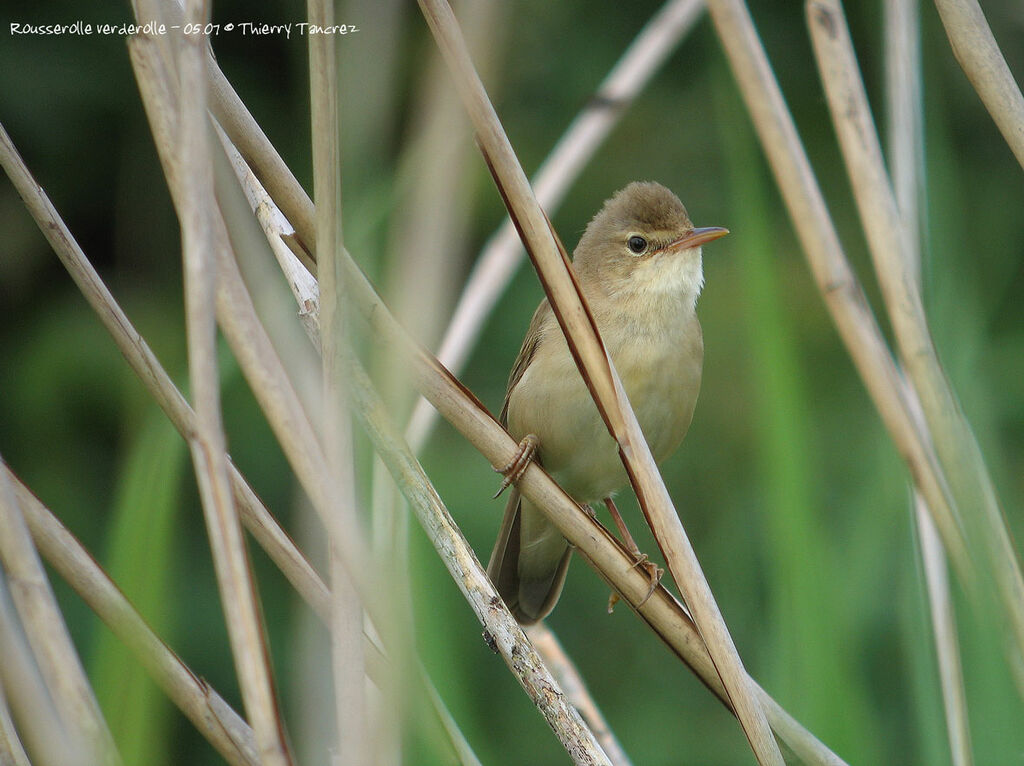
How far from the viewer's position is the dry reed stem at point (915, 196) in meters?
1.50

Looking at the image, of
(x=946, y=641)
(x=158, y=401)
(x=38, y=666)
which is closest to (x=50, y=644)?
(x=38, y=666)

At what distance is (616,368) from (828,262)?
933 millimetres

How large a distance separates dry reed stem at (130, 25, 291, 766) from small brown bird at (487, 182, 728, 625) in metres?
1.17

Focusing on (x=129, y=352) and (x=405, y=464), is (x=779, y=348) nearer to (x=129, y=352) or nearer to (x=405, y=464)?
(x=405, y=464)

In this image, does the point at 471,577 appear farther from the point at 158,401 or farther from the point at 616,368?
the point at 616,368

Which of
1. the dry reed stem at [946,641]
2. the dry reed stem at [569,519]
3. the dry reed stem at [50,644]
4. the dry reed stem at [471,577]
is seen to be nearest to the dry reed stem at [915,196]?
the dry reed stem at [946,641]

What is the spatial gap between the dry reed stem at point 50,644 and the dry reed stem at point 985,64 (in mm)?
1244

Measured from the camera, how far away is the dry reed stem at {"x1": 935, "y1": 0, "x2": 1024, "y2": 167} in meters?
1.28

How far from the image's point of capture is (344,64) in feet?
7.47

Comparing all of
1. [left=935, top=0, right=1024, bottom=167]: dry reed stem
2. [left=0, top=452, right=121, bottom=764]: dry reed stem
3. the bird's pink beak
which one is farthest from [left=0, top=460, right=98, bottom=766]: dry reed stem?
the bird's pink beak

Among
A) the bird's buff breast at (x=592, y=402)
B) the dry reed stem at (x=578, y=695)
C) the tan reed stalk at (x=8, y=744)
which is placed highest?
the bird's buff breast at (x=592, y=402)

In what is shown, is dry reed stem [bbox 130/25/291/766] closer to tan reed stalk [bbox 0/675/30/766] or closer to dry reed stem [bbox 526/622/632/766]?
tan reed stalk [bbox 0/675/30/766]

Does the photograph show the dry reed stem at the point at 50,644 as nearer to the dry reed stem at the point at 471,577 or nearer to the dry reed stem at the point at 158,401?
the dry reed stem at the point at 158,401

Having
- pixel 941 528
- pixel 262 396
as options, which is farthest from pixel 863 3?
pixel 262 396
